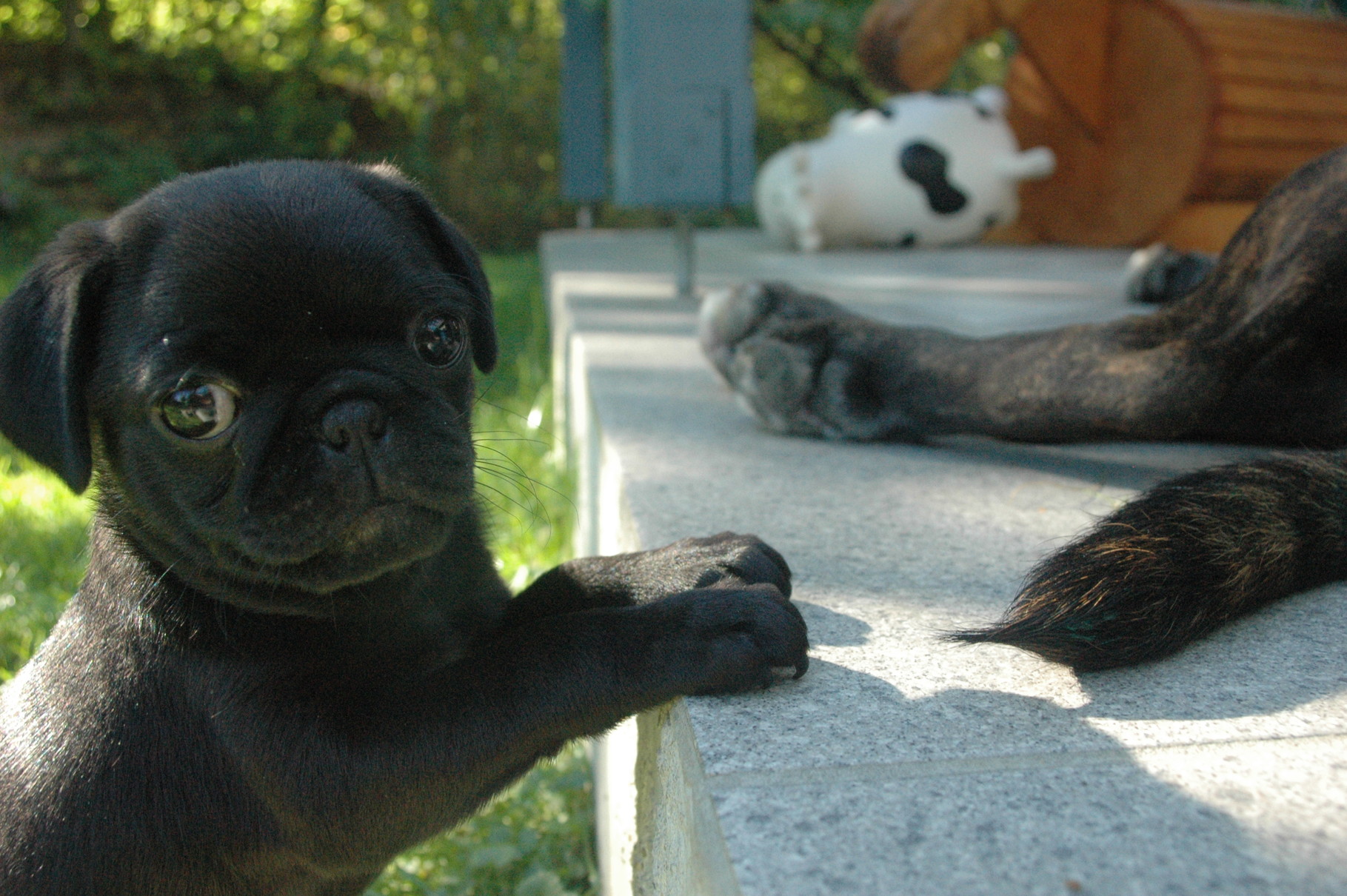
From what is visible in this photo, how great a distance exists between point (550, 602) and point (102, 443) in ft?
2.45

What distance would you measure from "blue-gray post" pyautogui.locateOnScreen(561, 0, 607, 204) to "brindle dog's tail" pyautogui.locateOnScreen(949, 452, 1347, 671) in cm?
599

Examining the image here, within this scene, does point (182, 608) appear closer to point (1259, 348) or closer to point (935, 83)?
point (1259, 348)

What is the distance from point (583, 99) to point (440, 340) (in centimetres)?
580

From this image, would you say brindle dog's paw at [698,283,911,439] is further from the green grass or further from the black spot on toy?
the black spot on toy

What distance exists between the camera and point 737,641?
147 cm

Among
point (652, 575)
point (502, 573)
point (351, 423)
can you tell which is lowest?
point (502, 573)

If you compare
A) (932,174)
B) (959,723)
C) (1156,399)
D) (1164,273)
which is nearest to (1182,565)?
(959,723)

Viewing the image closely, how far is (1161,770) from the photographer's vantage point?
1.23m

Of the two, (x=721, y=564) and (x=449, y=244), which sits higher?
(x=449, y=244)

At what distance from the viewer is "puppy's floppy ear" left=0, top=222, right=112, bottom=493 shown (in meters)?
1.65

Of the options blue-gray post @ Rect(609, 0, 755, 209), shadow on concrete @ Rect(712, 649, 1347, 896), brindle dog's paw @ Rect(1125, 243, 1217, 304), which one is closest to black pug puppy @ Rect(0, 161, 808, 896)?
shadow on concrete @ Rect(712, 649, 1347, 896)

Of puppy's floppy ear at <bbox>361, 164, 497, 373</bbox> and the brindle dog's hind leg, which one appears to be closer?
puppy's floppy ear at <bbox>361, 164, 497, 373</bbox>

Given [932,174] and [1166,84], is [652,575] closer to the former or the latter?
[1166,84]

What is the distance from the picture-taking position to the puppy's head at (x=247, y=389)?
162 cm
